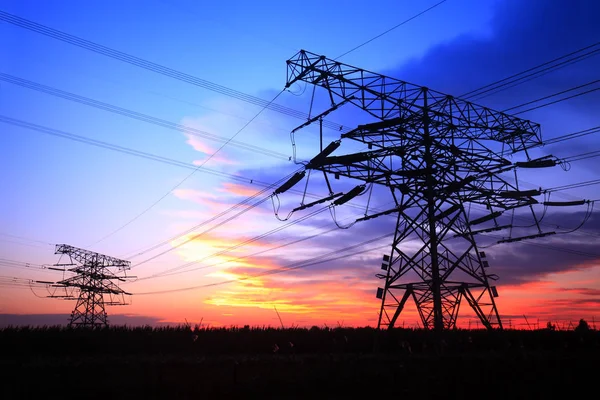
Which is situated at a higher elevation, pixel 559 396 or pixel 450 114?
pixel 450 114

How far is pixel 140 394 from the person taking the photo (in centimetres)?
1609

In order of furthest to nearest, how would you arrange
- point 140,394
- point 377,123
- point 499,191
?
point 499,191 < point 377,123 < point 140,394

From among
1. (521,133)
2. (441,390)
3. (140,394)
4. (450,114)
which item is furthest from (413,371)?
(521,133)

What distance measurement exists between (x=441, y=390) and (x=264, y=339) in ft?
78.4

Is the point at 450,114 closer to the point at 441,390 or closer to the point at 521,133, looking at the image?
the point at 521,133

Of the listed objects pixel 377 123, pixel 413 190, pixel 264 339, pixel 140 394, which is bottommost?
pixel 140 394

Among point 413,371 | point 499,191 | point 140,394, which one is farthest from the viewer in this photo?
point 499,191

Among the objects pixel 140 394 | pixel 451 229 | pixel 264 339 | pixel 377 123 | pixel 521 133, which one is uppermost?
pixel 521 133

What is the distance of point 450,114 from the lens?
27.5 m

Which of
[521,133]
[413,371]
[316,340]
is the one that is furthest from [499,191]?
[316,340]

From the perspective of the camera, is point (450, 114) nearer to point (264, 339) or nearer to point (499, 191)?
point (499, 191)

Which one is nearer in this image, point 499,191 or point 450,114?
point 450,114

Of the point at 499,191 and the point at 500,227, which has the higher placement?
the point at 499,191

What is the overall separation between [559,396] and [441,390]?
12.9 ft
